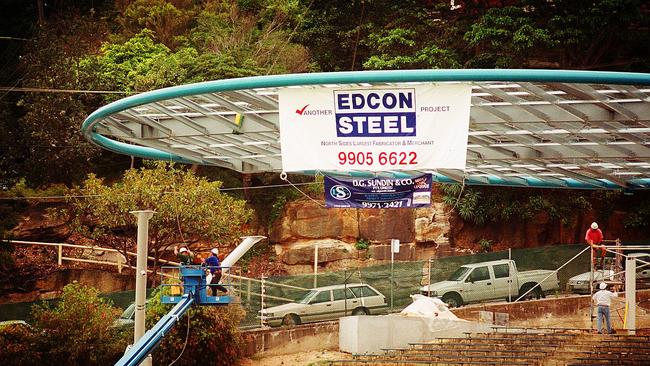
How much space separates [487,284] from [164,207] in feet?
38.4

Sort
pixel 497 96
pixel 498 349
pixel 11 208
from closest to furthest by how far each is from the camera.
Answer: pixel 497 96 → pixel 498 349 → pixel 11 208

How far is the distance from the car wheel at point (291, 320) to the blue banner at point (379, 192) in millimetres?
6320

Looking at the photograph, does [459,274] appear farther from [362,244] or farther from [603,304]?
[362,244]

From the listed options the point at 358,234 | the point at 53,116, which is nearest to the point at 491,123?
the point at 358,234

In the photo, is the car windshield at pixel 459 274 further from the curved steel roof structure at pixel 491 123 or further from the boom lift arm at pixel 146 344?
the boom lift arm at pixel 146 344

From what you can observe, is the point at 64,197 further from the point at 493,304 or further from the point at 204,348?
the point at 493,304

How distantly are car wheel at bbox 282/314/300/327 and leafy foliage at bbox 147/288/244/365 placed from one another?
6.60 ft

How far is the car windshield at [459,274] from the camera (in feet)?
114

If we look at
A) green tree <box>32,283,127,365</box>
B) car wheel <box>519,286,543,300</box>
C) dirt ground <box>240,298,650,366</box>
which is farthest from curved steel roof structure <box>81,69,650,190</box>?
green tree <box>32,283,127,365</box>

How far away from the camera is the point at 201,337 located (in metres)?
30.0

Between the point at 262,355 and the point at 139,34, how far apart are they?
2067cm

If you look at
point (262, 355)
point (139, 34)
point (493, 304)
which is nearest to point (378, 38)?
point (139, 34)

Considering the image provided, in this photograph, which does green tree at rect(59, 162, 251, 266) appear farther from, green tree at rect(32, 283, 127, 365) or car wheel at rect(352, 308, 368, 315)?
car wheel at rect(352, 308, 368, 315)

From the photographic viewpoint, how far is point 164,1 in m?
50.1
